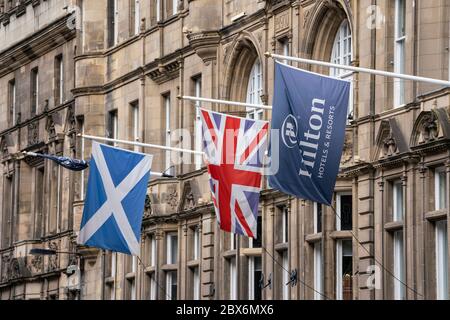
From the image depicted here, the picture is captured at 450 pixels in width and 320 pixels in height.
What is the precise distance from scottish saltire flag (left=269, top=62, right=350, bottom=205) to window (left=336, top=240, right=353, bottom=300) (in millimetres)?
10894

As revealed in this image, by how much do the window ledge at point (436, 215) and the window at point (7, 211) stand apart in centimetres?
4006

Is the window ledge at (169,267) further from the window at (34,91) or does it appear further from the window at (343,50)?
the window at (34,91)

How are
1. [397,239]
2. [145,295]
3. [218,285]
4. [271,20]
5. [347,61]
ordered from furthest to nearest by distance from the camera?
[145,295] → [218,285] → [271,20] → [347,61] → [397,239]

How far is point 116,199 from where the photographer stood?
50125mm

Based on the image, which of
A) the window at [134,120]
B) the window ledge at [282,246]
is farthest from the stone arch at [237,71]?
the window at [134,120]

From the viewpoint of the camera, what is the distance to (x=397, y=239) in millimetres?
45969

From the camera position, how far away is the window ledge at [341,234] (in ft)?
161

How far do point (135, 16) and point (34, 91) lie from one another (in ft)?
46.0

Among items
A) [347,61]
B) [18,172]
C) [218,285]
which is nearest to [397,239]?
[347,61]

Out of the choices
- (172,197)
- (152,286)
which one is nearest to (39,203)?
(152,286)
